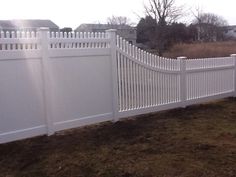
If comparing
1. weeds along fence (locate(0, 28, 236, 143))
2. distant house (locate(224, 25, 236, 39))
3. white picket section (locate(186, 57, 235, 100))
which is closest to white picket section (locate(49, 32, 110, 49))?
weeds along fence (locate(0, 28, 236, 143))

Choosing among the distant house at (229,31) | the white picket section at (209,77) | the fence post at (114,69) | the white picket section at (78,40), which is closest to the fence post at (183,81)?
the white picket section at (209,77)

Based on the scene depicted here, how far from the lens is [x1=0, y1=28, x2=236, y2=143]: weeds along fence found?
5836mm

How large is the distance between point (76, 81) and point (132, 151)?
1910 mm

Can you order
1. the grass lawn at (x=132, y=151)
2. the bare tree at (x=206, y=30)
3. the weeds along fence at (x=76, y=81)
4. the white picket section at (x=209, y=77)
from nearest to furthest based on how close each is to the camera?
the grass lawn at (x=132, y=151), the weeds along fence at (x=76, y=81), the white picket section at (x=209, y=77), the bare tree at (x=206, y=30)

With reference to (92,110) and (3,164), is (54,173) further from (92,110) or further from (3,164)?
(92,110)

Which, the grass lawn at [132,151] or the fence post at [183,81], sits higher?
the fence post at [183,81]

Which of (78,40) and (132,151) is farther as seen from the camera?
(78,40)

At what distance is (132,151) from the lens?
18.1ft

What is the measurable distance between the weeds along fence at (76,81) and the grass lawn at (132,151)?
1.07ft

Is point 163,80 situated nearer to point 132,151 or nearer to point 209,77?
point 209,77

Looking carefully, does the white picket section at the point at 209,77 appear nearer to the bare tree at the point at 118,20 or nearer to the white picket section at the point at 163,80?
the white picket section at the point at 163,80

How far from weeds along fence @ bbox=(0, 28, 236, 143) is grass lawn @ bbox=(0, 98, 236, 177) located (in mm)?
326

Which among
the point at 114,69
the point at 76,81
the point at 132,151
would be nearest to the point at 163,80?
the point at 114,69

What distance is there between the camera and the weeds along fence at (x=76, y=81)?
5836mm
